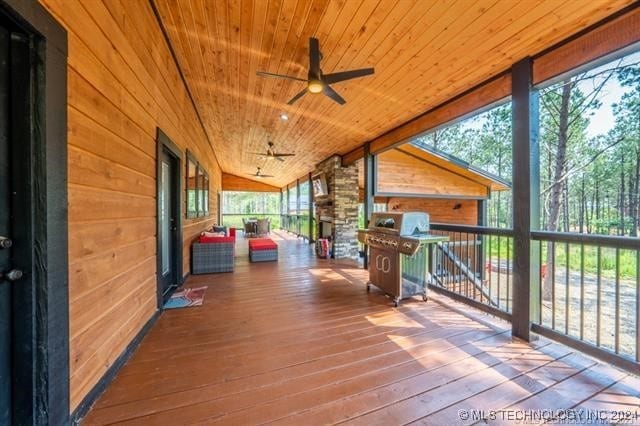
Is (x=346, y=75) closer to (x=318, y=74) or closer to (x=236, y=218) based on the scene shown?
(x=318, y=74)

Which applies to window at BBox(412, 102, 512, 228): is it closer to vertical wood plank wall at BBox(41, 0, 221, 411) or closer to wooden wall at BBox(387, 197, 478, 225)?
wooden wall at BBox(387, 197, 478, 225)

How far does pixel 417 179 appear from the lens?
7145 mm

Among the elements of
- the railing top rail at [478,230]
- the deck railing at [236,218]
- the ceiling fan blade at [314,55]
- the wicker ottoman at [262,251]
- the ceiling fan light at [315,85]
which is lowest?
the wicker ottoman at [262,251]

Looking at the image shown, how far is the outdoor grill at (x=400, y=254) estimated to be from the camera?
320 cm

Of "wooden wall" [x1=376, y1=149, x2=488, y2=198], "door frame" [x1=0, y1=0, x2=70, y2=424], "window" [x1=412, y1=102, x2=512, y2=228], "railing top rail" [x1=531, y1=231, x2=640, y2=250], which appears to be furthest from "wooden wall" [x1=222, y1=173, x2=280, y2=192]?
"railing top rail" [x1=531, y1=231, x2=640, y2=250]

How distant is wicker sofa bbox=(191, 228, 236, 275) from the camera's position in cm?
471

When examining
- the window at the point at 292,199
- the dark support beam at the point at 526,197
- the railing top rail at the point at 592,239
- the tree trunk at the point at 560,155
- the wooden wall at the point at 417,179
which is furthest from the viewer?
the window at the point at 292,199

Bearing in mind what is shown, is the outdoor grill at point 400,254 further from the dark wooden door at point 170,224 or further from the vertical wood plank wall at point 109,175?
the dark wooden door at point 170,224

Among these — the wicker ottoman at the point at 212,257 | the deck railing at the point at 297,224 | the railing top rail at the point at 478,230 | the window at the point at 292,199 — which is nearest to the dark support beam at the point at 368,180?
the railing top rail at the point at 478,230

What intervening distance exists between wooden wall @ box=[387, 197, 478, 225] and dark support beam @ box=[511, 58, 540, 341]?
6512 millimetres

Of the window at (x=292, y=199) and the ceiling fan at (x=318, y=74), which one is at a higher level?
the ceiling fan at (x=318, y=74)

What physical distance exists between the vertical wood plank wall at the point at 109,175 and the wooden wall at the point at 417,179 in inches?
214

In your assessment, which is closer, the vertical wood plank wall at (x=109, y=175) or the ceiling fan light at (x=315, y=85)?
the vertical wood plank wall at (x=109, y=175)

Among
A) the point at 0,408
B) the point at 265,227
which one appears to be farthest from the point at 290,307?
the point at 265,227
